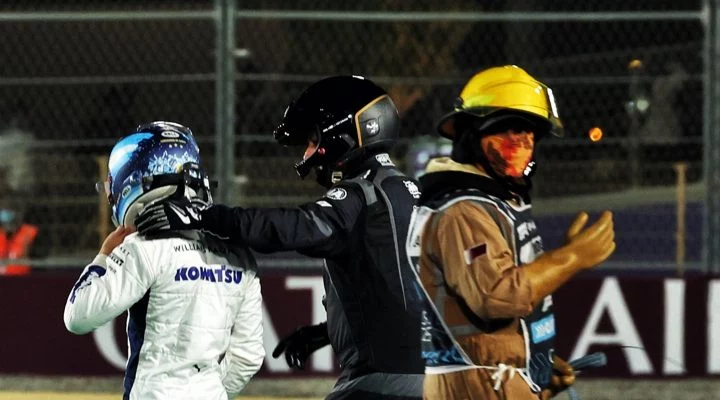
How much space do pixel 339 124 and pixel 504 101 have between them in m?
1.17

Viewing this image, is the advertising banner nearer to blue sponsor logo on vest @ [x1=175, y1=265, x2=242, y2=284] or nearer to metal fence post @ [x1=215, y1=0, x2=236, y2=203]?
metal fence post @ [x1=215, y1=0, x2=236, y2=203]

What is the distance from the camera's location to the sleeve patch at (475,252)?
12.0 ft

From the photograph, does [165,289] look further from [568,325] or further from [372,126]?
[568,325]

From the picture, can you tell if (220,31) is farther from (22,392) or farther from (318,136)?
(318,136)

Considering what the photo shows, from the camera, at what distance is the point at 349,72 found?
592 inches

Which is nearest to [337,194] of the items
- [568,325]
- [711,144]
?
[568,325]

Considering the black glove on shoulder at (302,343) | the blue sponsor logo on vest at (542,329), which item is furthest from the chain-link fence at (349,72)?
the blue sponsor logo on vest at (542,329)

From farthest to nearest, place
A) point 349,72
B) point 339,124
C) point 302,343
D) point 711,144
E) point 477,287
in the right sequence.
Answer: point 349,72, point 711,144, point 302,343, point 339,124, point 477,287

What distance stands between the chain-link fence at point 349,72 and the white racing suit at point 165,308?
5445 mm

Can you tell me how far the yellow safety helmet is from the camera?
389 cm

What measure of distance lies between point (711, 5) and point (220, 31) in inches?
125

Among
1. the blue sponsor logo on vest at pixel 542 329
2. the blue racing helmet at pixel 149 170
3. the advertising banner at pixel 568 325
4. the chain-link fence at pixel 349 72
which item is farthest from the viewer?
the chain-link fence at pixel 349 72

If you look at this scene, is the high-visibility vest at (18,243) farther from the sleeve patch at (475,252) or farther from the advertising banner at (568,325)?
the sleeve patch at (475,252)

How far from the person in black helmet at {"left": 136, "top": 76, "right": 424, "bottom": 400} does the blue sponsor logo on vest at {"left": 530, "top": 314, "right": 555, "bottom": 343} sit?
938mm
